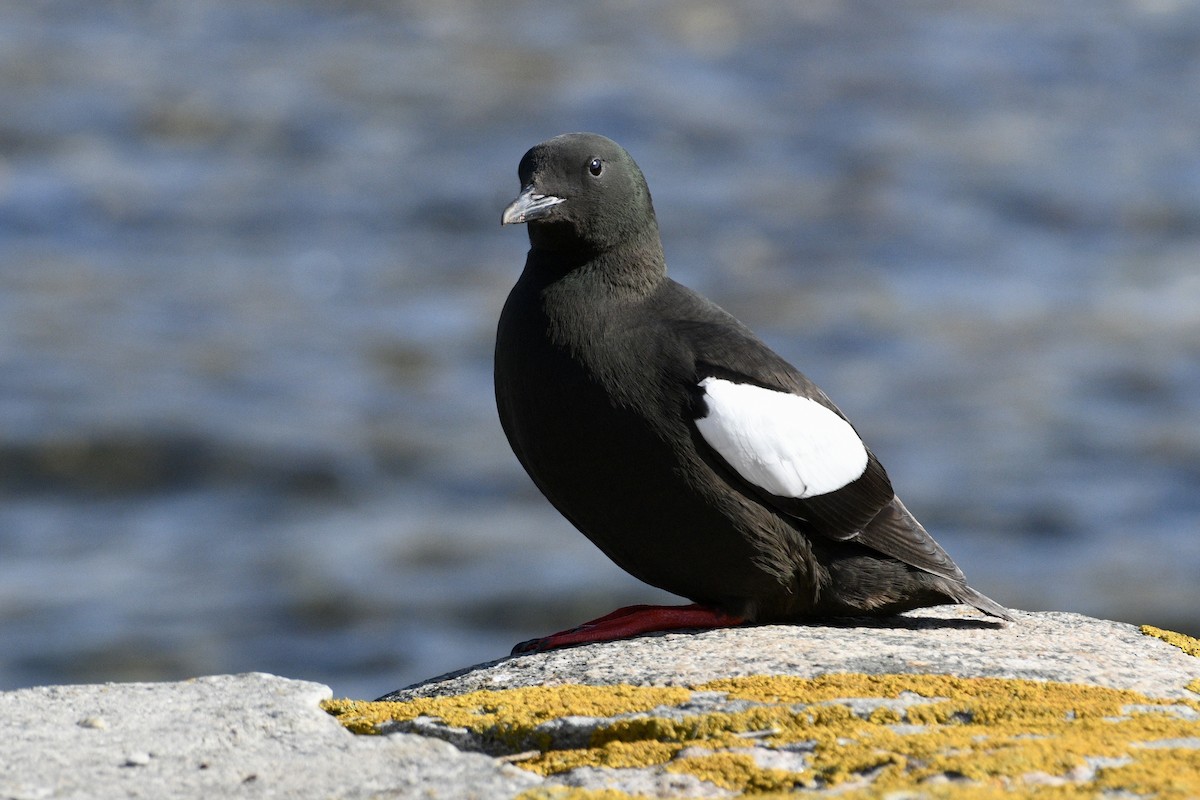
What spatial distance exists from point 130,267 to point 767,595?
14861 millimetres

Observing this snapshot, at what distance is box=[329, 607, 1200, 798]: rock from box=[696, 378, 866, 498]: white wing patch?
46 centimetres

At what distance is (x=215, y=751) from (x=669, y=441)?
5.58 ft

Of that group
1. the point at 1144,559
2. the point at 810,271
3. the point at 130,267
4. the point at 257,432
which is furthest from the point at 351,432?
the point at 1144,559

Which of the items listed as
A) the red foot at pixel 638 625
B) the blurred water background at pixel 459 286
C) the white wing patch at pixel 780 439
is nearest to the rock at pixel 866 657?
the red foot at pixel 638 625

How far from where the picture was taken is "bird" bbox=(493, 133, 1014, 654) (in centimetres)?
492

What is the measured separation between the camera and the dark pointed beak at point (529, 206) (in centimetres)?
512

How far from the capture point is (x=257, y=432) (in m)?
15.4

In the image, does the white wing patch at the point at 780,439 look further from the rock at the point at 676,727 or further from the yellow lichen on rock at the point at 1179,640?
the yellow lichen on rock at the point at 1179,640

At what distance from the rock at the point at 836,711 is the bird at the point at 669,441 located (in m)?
0.19

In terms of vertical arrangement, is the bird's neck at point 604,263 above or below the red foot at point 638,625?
above

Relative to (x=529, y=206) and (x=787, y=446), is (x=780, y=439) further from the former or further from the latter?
(x=529, y=206)

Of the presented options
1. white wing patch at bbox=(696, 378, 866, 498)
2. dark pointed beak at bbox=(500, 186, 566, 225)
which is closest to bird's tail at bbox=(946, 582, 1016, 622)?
white wing patch at bbox=(696, 378, 866, 498)

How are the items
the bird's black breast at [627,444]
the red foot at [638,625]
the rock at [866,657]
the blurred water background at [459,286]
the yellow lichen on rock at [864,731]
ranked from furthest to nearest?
the blurred water background at [459,286]
the red foot at [638,625]
the bird's black breast at [627,444]
the rock at [866,657]
the yellow lichen on rock at [864,731]

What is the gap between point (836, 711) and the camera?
3.86 metres
